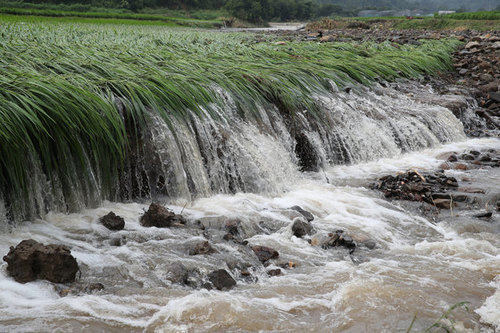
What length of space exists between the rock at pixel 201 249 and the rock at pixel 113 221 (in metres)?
0.70

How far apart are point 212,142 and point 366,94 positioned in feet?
13.4

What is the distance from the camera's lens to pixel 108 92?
5.43 metres

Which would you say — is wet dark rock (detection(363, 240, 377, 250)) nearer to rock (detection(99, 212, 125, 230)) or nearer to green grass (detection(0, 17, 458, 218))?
rock (detection(99, 212, 125, 230))

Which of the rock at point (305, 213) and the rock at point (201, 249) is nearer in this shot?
the rock at point (201, 249)

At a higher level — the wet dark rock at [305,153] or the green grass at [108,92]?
the green grass at [108,92]

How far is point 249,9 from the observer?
2608 inches

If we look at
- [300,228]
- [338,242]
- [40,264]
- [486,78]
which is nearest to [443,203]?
[338,242]

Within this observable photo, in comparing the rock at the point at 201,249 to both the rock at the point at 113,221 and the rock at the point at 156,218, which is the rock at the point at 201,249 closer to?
the rock at the point at 156,218

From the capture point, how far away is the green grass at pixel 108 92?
4.38 m

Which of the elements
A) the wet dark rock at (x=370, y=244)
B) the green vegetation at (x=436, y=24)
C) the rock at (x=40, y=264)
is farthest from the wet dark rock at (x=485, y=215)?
the green vegetation at (x=436, y=24)

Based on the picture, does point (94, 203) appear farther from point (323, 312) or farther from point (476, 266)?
point (476, 266)

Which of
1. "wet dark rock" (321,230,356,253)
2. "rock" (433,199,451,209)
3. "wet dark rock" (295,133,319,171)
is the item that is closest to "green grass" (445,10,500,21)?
"wet dark rock" (295,133,319,171)

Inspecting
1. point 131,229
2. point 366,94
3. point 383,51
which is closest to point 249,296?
point 131,229

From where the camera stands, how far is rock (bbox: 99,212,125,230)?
4316mm
